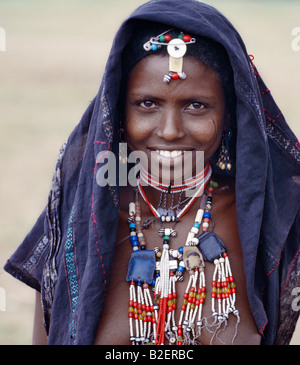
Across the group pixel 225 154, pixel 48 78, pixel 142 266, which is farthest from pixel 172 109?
pixel 48 78

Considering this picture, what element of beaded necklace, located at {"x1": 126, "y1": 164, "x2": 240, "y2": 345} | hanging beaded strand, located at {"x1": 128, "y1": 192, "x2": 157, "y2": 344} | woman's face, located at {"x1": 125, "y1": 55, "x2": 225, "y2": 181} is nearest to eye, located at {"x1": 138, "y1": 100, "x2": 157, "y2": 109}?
woman's face, located at {"x1": 125, "y1": 55, "x2": 225, "y2": 181}

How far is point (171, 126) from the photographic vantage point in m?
2.39

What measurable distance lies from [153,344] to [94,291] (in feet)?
0.93

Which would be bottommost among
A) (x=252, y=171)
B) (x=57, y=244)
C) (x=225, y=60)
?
(x=57, y=244)

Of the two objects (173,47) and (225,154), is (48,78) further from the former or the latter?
(173,47)

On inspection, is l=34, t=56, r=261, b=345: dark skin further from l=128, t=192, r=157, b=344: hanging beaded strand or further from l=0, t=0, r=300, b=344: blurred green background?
l=0, t=0, r=300, b=344: blurred green background

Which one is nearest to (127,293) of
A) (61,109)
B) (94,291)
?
(94,291)

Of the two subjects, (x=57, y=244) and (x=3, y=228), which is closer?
(x=57, y=244)

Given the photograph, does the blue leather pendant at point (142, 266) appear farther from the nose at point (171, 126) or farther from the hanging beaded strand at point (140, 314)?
the nose at point (171, 126)

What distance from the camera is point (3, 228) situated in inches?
247

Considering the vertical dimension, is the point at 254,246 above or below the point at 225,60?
below

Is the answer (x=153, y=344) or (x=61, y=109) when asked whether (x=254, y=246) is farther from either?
(x=61, y=109)

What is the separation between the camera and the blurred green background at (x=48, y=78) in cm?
636

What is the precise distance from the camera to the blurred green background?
6.36m
